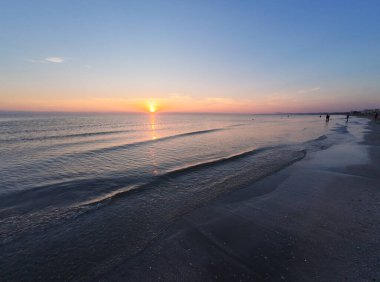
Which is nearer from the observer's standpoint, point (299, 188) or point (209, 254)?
point (209, 254)

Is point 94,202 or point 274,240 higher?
point 274,240

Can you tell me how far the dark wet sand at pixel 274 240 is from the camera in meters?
3.98

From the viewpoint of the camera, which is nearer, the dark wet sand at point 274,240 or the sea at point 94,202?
the dark wet sand at point 274,240

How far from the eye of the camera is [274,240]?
5.09 m

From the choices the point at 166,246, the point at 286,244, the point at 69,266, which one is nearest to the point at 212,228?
the point at 166,246

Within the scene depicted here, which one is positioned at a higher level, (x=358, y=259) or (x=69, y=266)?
(x=358, y=259)

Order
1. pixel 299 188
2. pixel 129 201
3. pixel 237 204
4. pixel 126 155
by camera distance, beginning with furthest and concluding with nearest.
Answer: pixel 126 155 < pixel 299 188 < pixel 129 201 < pixel 237 204

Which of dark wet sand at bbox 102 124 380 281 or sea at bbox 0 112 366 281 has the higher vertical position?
dark wet sand at bbox 102 124 380 281

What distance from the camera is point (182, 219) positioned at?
21.1 ft

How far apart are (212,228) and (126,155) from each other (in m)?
13.2

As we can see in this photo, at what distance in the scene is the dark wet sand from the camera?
13.1 ft

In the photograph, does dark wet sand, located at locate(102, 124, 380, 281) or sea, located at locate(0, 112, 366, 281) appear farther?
sea, located at locate(0, 112, 366, 281)

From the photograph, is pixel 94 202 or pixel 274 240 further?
pixel 94 202

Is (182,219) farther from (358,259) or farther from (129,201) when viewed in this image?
(358,259)
